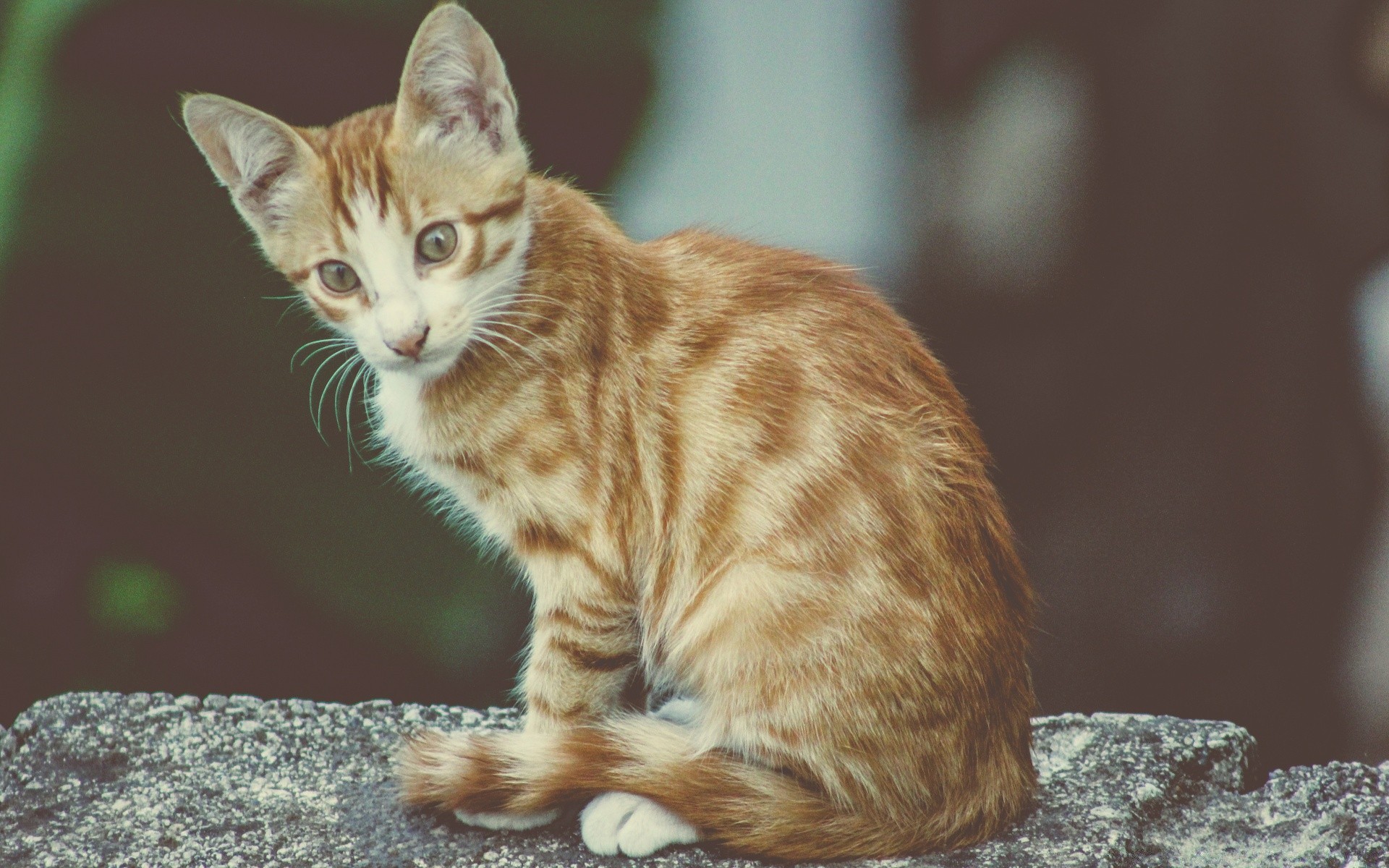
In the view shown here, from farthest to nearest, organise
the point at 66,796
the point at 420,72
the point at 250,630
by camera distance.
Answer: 1. the point at 250,630
2. the point at 66,796
3. the point at 420,72

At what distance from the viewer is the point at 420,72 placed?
1454 millimetres

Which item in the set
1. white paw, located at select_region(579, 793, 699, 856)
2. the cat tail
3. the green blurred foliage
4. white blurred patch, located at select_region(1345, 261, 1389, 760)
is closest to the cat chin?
the cat tail

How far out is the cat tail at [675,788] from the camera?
146 cm

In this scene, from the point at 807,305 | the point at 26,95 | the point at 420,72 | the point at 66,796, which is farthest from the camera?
the point at 26,95

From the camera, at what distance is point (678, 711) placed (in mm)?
1765

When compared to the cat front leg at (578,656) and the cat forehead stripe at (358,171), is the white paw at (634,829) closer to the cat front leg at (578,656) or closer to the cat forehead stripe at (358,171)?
the cat front leg at (578,656)

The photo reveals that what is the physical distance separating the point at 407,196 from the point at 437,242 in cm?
6

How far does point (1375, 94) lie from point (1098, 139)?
0.44m

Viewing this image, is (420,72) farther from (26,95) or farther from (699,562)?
(26,95)

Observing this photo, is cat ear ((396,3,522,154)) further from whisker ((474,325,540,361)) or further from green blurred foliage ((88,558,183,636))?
green blurred foliage ((88,558,183,636))

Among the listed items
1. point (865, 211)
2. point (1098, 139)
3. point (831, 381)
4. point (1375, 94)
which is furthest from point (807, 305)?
point (1375, 94)

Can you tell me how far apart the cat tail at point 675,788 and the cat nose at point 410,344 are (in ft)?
1.58

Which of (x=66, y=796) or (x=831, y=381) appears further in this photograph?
(x=66, y=796)

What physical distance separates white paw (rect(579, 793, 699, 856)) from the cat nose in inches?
23.0
